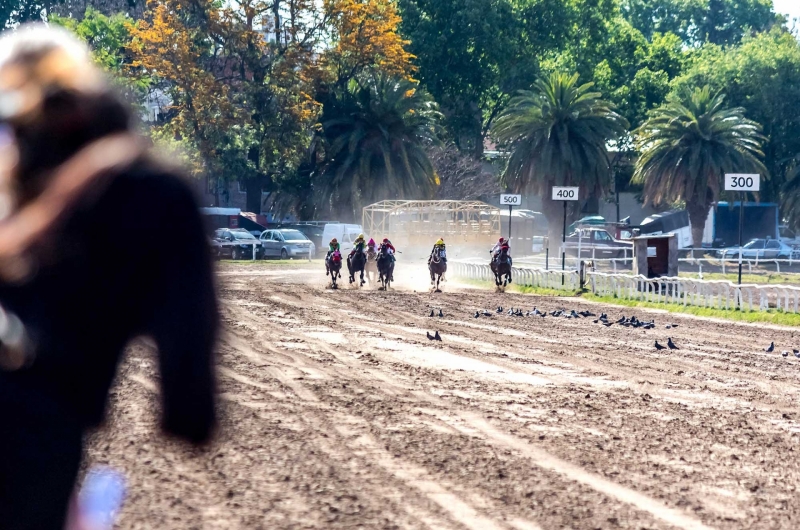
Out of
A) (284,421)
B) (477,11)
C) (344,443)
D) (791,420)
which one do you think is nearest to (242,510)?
(344,443)

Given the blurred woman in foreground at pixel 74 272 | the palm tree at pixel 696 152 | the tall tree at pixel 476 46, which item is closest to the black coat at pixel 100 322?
the blurred woman in foreground at pixel 74 272

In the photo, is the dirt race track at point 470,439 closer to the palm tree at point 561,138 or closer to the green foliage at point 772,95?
the palm tree at point 561,138

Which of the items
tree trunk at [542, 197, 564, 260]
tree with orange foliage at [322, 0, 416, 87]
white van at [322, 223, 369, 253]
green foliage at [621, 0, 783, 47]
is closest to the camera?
white van at [322, 223, 369, 253]

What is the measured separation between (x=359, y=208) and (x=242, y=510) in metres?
53.3

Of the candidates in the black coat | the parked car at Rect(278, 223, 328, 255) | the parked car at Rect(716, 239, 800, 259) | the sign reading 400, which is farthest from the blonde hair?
the parked car at Rect(278, 223, 328, 255)

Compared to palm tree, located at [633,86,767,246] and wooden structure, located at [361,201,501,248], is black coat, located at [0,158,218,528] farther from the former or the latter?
palm tree, located at [633,86,767,246]

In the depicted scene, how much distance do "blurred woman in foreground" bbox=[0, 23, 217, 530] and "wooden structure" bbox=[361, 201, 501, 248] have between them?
47.4 m

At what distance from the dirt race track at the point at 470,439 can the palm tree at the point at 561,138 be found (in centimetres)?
3663

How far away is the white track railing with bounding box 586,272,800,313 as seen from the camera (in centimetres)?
2425

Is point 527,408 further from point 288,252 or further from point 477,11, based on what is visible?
point 477,11

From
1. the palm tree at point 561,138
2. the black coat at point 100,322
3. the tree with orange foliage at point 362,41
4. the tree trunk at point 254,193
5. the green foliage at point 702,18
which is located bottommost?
the black coat at point 100,322

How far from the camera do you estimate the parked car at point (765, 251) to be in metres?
53.3

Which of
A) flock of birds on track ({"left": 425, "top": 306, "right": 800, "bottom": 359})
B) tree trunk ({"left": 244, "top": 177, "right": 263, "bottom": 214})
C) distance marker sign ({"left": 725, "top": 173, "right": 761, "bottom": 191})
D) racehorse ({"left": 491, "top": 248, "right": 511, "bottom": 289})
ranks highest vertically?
tree trunk ({"left": 244, "top": 177, "right": 263, "bottom": 214})

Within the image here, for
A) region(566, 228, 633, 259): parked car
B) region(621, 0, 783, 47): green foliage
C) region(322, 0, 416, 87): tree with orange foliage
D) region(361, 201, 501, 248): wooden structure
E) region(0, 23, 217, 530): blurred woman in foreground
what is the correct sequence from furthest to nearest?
region(621, 0, 783, 47): green foliage
region(322, 0, 416, 87): tree with orange foliage
region(361, 201, 501, 248): wooden structure
region(566, 228, 633, 259): parked car
region(0, 23, 217, 530): blurred woman in foreground
